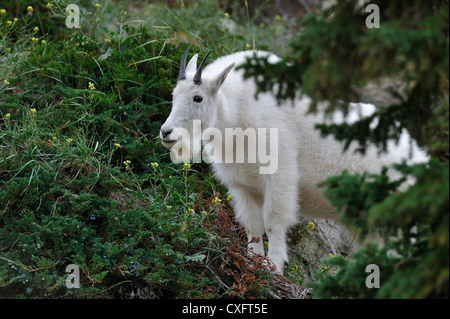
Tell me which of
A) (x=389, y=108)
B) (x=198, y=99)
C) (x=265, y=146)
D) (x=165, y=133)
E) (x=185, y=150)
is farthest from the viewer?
(x=185, y=150)

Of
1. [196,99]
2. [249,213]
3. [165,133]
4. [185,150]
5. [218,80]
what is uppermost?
[218,80]

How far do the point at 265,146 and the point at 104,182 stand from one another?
1510 millimetres

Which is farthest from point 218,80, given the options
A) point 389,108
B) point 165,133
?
point 389,108

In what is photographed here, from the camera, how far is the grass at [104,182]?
439cm

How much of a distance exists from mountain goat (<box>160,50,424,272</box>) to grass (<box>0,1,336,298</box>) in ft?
1.14

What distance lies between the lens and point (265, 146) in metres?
5.16

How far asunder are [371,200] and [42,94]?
435 cm

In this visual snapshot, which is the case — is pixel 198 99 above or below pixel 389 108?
above

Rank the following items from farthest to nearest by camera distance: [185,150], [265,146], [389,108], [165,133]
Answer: [185,150] < [265,146] < [165,133] < [389,108]

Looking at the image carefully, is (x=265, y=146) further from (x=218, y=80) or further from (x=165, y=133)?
(x=165, y=133)

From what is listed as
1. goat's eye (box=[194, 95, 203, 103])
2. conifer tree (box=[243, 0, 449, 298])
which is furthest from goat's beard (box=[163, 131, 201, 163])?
conifer tree (box=[243, 0, 449, 298])

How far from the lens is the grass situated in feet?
14.4

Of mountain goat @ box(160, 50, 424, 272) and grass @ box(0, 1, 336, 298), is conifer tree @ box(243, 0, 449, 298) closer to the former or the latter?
grass @ box(0, 1, 336, 298)

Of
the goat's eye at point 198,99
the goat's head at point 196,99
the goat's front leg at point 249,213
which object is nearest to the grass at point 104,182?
the goat's front leg at point 249,213
